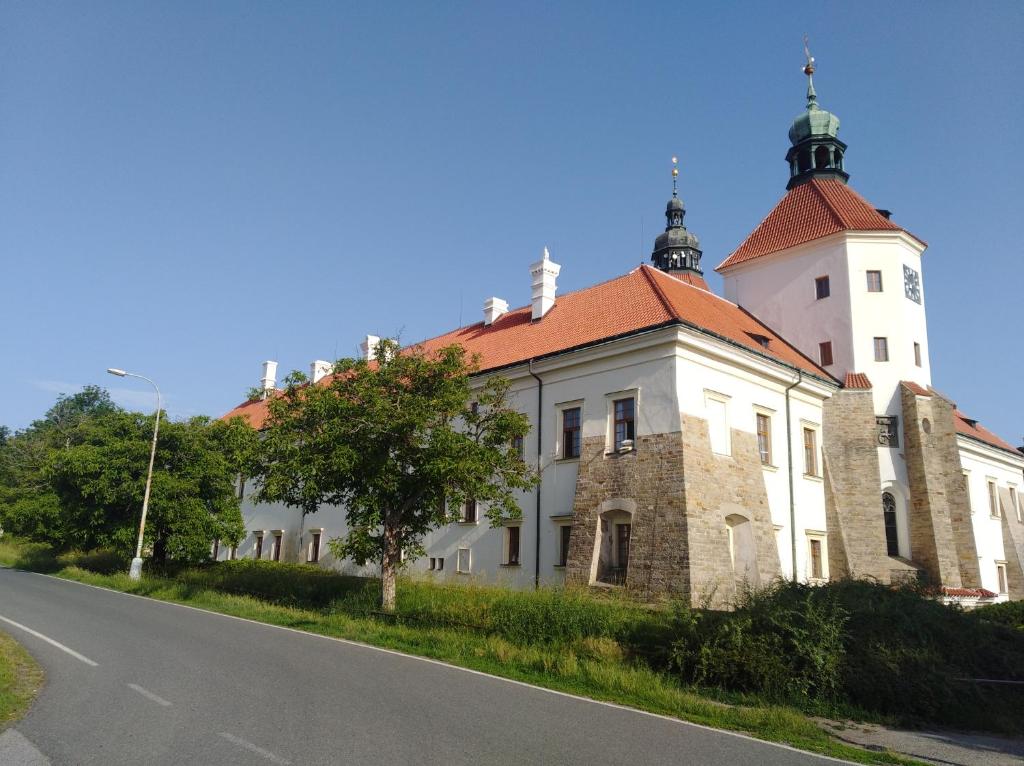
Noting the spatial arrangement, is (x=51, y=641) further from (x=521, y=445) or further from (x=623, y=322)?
(x=623, y=322)

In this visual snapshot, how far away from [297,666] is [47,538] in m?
35.8

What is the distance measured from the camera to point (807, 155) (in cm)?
3625

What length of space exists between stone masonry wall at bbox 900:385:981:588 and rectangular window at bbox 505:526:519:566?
1457cm

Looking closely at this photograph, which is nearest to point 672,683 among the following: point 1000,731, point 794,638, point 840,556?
point 794,638

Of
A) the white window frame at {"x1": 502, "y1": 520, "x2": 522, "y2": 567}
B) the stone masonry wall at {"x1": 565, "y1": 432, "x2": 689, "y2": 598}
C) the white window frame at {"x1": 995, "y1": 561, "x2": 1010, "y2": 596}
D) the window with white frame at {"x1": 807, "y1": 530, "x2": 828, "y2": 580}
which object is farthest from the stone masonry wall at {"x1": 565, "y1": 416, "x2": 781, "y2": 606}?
the white window frame at {"x1": 995, "y1": 561, "x2": 1010, "y2": 596}

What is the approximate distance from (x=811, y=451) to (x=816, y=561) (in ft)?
12.9

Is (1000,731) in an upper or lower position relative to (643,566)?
lower

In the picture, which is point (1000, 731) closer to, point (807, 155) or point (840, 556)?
point (840, 556)

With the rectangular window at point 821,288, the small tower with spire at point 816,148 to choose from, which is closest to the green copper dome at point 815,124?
the small tower with spire at point 816,148

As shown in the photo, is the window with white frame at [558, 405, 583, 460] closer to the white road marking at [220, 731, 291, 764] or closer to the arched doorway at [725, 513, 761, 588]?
the arched doorway at [725, 513, 761, 588]

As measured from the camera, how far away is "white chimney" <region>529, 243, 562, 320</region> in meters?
30.4

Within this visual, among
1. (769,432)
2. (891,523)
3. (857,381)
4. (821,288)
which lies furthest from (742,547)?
(821,288)

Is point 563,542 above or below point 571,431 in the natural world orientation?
below

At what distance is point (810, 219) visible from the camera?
32.5 m
